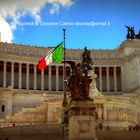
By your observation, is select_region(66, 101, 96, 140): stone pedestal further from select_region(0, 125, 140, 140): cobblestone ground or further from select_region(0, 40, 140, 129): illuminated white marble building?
select_region(0, 40, 140, 129): illuminated white marble building

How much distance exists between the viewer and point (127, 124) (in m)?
61.1

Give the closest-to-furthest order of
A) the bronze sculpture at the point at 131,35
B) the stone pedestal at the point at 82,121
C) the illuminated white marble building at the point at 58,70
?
the stone pedestal at the point at 82,121
the illuminated white marble building at the point at 58,70
the bronze sculpture at the point at 131,35

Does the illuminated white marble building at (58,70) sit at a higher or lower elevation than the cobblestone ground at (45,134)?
higher

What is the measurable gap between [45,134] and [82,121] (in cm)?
1464

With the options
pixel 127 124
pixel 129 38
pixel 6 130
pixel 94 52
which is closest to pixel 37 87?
pixel 94 52

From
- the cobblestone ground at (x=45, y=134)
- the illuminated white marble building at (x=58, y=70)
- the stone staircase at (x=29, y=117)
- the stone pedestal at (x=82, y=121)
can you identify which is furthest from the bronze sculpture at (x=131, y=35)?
the stone pedestal at (x=82, y=121)

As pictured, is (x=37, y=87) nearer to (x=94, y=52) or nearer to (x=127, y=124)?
(x=94, y=52)

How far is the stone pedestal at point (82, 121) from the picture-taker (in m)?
23.7

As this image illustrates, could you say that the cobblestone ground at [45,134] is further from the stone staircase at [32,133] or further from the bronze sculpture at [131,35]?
the bronze sculpture at [131,35]

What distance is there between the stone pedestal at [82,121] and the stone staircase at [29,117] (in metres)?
35.4

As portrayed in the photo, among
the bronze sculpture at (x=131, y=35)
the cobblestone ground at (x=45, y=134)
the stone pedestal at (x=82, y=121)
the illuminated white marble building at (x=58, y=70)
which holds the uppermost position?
the bronze sculpture at (x=131, y=35)

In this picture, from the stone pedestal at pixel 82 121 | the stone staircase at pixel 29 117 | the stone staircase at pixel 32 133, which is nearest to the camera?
the stone pedestal at pixel 82 121

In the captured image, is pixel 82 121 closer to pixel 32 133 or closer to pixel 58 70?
pixel 32 133

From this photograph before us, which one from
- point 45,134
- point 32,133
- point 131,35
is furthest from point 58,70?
point 45,134
